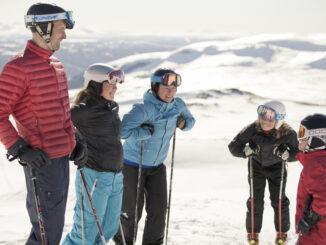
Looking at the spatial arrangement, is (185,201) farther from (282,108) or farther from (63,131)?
(63,131)

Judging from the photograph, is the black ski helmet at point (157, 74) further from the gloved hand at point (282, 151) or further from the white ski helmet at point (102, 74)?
the gloved hand at point (282, 151)

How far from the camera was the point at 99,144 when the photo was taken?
357 centimetres

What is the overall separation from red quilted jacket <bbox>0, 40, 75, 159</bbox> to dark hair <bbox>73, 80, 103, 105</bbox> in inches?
22.6

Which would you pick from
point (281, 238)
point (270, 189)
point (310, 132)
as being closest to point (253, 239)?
point (281, 238)

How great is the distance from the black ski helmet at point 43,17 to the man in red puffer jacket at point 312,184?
233cm

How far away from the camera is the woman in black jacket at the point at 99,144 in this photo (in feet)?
11.6

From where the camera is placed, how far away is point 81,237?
3.56 m

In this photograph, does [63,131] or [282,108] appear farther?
[282,108]

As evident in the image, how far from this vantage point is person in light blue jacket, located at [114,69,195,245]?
409cm

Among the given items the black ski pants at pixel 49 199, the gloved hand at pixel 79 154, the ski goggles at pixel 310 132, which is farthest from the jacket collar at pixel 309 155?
the black ski pants at pixel 49 199

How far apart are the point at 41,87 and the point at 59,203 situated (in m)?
0.95

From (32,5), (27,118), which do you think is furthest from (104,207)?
(32,5)

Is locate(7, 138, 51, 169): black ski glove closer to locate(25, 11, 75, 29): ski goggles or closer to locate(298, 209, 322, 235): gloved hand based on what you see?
locate(25, 11, 75, 29): ski goggles

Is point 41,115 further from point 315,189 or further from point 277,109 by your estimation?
point 277,109
